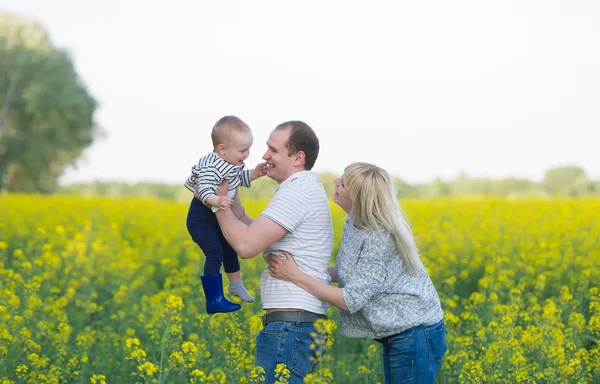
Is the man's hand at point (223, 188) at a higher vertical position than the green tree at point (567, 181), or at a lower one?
lower

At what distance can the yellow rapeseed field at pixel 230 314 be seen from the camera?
15.3ft

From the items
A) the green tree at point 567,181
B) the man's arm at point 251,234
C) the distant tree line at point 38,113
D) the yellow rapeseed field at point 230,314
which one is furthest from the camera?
the distant tree line at point 38,113

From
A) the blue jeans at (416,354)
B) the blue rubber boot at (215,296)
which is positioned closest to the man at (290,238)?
the blue rubber boot at (215,296)

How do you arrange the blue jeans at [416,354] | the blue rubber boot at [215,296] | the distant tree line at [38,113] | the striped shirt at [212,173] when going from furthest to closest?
the distant tree line at [38,113] → the blue rubber boot at [215,296] → the blue jeans at [416,354] → the striped shirt at [212,173]

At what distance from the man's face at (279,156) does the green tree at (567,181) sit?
22769 mm

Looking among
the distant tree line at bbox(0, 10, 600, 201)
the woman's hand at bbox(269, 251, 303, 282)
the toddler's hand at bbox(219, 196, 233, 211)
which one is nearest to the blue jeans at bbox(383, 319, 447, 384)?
the woman's hand at bbox(269, 251, 303, 282)

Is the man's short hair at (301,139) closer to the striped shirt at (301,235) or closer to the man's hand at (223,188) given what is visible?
the striped shirt at (301,235)

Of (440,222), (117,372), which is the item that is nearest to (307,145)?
(117,372)

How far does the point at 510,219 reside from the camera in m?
13.3

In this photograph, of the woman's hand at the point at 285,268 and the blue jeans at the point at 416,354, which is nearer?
the woman's hand at the point at 285,268

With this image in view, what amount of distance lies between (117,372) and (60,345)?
0.52 m

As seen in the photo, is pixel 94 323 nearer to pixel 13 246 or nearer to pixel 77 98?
pixel 13 246

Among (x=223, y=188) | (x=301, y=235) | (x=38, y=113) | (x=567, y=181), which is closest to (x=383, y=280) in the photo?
(x=301, y=235)

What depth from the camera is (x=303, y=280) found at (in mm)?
3834
